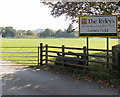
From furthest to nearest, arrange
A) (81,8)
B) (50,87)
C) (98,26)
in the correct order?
(81,8), (98,26), (50,87)

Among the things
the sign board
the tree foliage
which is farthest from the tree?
the sign board

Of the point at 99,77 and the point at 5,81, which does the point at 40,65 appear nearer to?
the point at 5,81

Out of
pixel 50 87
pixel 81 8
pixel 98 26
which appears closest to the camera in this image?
pixel 50 87

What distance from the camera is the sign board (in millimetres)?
8591

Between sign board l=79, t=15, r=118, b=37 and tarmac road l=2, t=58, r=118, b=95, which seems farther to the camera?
sign board l=79, t=15, r=118, b=37

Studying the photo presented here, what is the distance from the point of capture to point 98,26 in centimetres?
890

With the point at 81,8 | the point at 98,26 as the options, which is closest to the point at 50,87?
the point at 98,26

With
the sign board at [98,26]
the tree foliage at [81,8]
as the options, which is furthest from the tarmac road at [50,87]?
the tree foliage at [81,8]

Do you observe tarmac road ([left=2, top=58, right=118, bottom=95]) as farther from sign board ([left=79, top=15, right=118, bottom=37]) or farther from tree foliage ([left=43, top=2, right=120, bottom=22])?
tree foliage ([left=43, top=2, right=120, bottom=22])

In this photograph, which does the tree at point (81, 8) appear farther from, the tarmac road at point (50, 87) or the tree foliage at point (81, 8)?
the tarmac road at point (50, 87)

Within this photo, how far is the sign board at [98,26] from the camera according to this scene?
859cm

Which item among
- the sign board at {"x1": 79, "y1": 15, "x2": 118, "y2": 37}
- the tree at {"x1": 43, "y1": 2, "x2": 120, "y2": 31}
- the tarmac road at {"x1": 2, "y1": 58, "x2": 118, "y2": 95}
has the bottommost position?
the tarmac road at {"x1": 2, "y1": 58, "x2": 118, "y2": 95}

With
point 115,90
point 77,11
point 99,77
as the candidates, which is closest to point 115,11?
point 77,11

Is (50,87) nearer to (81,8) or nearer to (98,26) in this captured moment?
(98,26)
